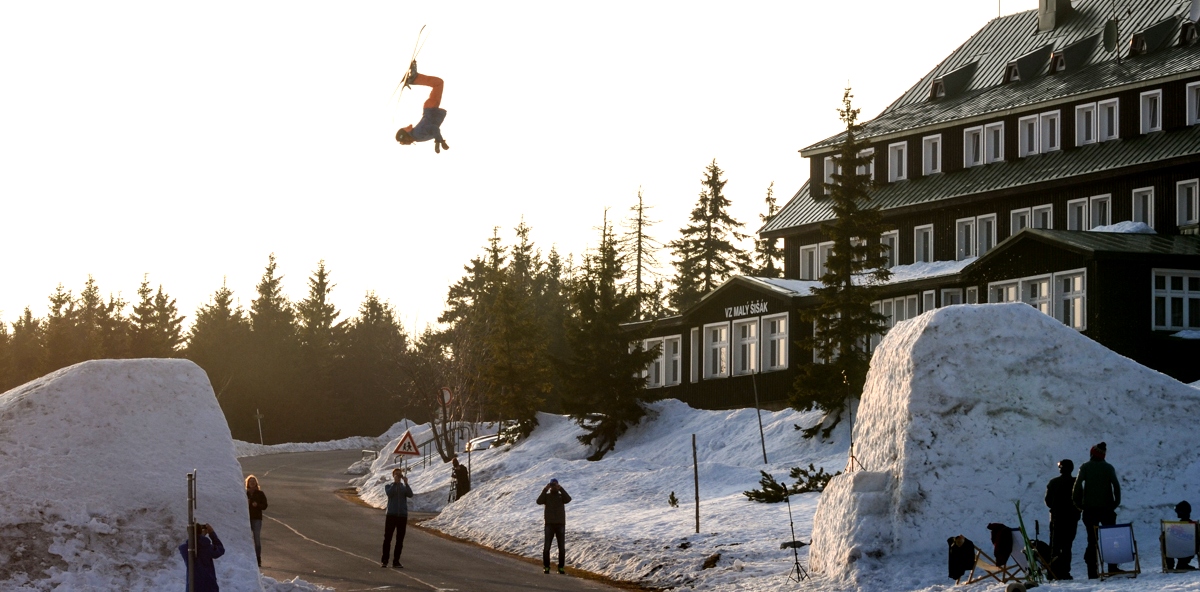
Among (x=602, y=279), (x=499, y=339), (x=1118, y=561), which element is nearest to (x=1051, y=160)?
(x=602, y=279)

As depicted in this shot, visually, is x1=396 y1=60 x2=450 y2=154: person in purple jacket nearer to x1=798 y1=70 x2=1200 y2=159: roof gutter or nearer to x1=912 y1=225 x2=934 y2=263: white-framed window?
x1=798 y1=70 x2=1200 y2=159: roof gutter

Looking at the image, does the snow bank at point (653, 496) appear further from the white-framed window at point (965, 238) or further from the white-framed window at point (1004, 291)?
the white-framed window at point (965, 238)

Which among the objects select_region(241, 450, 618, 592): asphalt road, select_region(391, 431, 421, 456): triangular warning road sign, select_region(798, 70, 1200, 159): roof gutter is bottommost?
select_region(241, 450, 618, 592): asphalt road

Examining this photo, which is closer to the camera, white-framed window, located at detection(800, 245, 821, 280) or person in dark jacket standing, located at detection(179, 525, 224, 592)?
person in dark jacket standing, located at detection(179, 525, 224, 592)

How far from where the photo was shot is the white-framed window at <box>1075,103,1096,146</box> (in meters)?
49.3

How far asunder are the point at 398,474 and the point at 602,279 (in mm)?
22102

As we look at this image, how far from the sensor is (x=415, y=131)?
1961cm

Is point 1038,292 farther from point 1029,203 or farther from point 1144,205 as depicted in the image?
point 1029,203

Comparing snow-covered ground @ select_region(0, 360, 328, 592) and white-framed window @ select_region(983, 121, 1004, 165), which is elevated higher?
white-framed window @ select_region(983, 121, 1004, 165)

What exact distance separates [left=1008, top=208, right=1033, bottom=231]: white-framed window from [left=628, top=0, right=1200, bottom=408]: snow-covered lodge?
5 centimetres

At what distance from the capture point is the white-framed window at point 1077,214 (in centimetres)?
4894

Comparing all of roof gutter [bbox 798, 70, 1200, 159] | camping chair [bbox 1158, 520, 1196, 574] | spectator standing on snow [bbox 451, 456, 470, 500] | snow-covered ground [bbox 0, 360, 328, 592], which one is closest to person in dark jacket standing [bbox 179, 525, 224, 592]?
snow-covered ground [bbox 0, 360, 328, 592]

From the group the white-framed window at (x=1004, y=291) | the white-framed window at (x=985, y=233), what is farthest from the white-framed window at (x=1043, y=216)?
the white-framed window at (x=1004, y=291)

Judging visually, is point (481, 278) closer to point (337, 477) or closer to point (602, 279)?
point (337, 477)
